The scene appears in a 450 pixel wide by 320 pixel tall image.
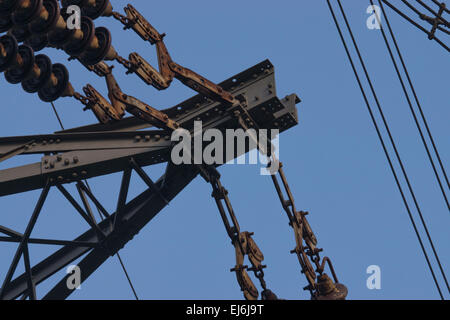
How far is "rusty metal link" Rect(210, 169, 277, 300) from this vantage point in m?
15.2

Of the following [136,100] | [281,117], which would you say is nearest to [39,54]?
[136,100]

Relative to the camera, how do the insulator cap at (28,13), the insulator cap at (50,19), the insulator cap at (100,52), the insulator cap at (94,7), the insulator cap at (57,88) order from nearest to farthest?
the insulator cap at (28,13)
the insulator cap at (50,19)
the insulator cap at (100,52)
the insulator cap at (94,7)
the insulator cap at (57,88)

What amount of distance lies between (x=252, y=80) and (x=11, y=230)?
452cm

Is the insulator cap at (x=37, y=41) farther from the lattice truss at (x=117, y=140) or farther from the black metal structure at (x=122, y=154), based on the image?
the black metal structure at (x=122, y=154)

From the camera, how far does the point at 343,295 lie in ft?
51.0

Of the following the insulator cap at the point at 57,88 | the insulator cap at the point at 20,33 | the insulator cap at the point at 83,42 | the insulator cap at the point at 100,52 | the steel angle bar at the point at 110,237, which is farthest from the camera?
the steel angle bar at the point at 110,237

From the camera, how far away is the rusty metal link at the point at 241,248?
1521cm

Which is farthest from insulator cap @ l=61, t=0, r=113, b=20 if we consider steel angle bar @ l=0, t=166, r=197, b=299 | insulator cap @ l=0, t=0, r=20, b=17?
steel angle bar @ l=0, t=166, r=197, b=299

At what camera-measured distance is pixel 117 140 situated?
1634cm

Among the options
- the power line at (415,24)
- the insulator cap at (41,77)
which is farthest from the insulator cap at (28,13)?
the power line at (415,24)

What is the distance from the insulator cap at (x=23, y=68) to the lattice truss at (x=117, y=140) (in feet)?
0.05

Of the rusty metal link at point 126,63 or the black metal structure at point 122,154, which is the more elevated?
the rusty metal link at point 126,63

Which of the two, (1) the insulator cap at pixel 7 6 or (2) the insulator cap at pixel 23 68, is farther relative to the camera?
(2) the insulator cap at pixel 23 68

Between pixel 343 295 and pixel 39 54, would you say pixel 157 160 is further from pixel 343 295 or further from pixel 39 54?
pixel 343 295
